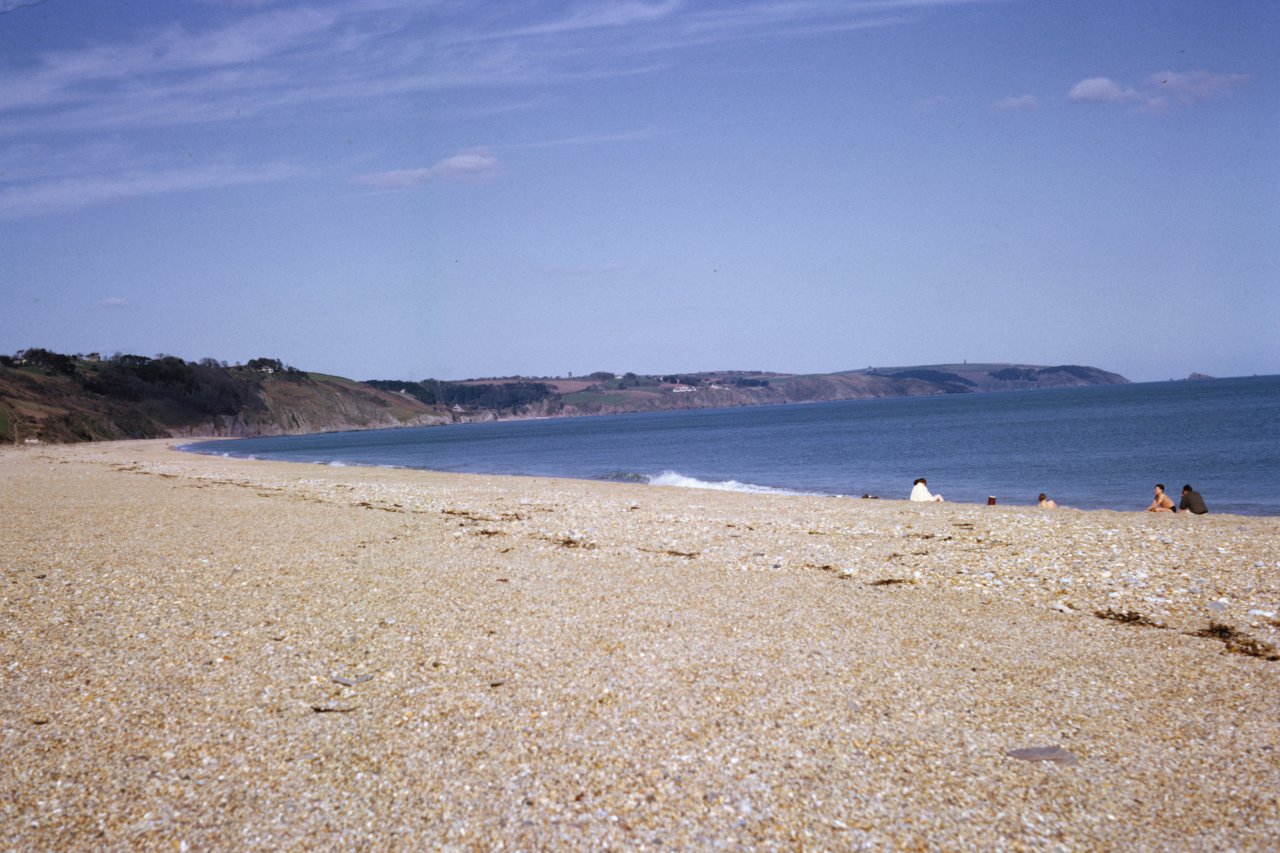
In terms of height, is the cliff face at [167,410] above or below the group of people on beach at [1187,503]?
above

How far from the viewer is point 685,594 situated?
419 inches

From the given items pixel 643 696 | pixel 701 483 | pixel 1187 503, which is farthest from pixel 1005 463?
pixel 643 696

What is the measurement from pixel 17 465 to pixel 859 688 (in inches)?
1780

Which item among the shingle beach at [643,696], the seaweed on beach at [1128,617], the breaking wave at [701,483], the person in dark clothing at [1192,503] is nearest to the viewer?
the shingle beach at [643,696]

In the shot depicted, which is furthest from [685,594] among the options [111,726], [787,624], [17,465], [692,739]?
[17,465]

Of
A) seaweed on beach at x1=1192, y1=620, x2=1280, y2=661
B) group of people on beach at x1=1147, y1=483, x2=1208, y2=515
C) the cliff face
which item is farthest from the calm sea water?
the cliff face

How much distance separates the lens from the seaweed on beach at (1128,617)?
9.09 m

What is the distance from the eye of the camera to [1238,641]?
328 inches

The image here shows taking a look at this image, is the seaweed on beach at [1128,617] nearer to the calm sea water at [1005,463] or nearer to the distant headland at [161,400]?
the calm sea water at [1005,463]

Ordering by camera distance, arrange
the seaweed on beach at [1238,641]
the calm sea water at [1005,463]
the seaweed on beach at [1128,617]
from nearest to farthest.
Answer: the seaweed on beach at [1238,641] < the seaweed on beach at [1128,617] < the calm sea water at [1005,463]

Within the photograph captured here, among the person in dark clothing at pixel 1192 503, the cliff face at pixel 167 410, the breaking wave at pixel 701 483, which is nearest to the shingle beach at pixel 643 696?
the person in dark clothing at pixel 1192 503

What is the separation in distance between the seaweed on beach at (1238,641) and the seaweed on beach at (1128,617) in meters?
0.45

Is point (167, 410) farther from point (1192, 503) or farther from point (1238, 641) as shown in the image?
point (1238, 641)

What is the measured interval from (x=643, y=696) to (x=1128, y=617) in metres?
5.87
